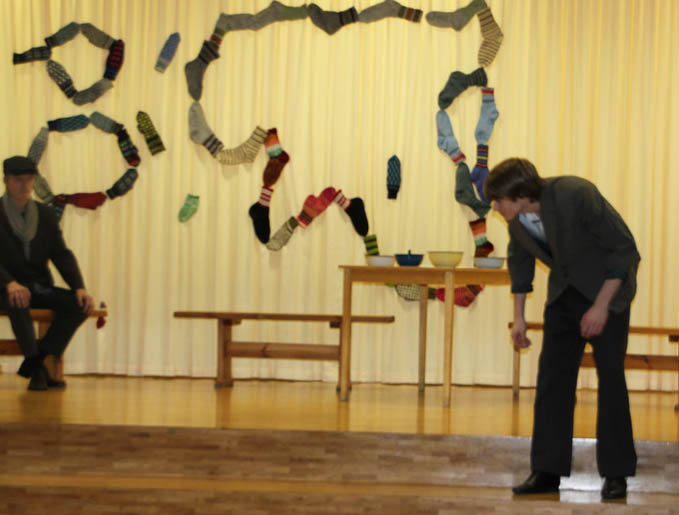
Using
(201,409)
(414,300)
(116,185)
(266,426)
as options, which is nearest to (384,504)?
(266,426)

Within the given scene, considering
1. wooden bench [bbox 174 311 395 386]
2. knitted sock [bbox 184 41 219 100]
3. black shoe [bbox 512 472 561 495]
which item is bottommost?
black shoe [bbox 512 472 561 495]

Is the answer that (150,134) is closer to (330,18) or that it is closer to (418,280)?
(330,18)

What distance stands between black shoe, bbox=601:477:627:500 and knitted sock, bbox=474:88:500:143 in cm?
276

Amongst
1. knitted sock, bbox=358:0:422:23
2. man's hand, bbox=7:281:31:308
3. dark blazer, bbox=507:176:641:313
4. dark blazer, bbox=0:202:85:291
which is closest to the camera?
dark blazer, bbox=507:176:641:313

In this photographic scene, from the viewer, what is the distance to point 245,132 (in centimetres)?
521

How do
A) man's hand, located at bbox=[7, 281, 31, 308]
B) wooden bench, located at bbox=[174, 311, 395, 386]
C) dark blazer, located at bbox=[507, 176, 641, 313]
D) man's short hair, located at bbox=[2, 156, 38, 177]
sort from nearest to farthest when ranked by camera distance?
dark blazer, located at bbox=[507, 176, 641, 313]
man's hand, located at bbox=[7, 281, 31, 308]
man's short hair, located at bbox=[2, 156, 38, 177]
wooden bench, located at bbox=[174, 311, 395, 386]

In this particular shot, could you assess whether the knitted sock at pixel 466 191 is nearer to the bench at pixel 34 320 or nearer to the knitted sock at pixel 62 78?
the bench at pixel 34 320

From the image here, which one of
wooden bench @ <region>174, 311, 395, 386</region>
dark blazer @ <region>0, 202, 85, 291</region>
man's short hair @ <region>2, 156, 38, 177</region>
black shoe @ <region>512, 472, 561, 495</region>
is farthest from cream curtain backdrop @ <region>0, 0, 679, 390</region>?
black shoe @ <region>512, 472, 561, 495</region>

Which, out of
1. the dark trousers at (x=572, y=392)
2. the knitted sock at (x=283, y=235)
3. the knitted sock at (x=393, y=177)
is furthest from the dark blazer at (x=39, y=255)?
the dark trousers at (x=572, y=392)

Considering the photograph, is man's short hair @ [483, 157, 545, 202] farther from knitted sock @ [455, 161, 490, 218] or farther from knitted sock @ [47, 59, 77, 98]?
knitted sock @ [47, 59, 77, 98]

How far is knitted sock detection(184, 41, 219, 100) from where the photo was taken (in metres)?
5.19

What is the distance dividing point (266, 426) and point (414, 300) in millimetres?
2031

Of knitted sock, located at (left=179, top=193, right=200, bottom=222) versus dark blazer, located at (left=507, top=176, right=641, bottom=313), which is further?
knitted sock, located at (left=179, top=193, right=200, bottom=222)

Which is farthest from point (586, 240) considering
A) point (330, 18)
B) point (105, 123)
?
point (105, 123)
